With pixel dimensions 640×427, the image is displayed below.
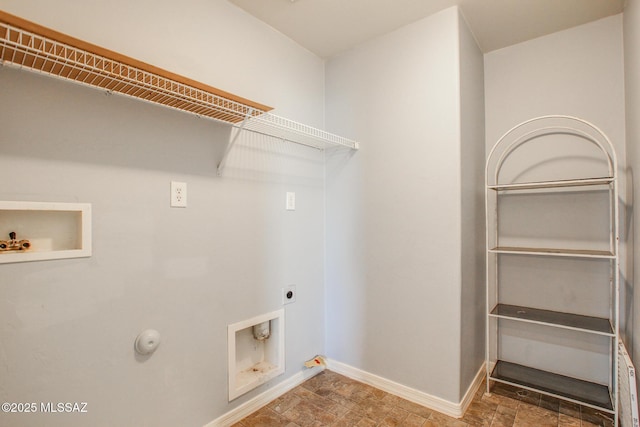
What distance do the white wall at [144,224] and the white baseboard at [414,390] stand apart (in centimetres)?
40

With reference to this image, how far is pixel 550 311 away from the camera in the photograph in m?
2.05

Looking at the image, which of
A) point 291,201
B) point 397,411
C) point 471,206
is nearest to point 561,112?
point 471,206

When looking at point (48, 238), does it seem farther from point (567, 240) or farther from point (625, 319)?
point (625, 319)

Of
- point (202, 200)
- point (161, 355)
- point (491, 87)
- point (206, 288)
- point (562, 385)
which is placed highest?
point (491, 87)

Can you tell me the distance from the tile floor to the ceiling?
7.69 ft

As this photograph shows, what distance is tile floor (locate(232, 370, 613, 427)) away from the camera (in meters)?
1.67

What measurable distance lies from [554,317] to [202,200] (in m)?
2.23

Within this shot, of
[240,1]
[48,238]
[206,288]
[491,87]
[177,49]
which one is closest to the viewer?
[48,238]

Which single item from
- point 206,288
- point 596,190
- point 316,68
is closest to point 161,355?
point 206,288

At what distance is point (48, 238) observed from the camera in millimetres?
1122

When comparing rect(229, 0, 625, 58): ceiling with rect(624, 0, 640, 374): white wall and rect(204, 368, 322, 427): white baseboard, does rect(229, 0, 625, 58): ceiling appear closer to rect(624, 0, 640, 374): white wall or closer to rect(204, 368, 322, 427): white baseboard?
rect(624, 0, 640, 374): white wall

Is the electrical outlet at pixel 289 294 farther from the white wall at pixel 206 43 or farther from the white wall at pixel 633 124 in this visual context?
the white wall at pixel 633 124

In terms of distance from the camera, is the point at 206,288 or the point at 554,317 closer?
the point at 206,288

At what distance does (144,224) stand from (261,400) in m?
1.24
